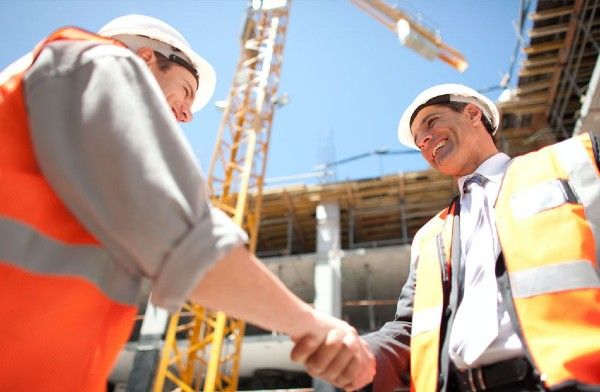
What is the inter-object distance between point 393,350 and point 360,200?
1201cm

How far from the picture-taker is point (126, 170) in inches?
34.4

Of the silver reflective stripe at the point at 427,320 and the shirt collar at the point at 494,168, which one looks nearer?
the silver reflective stripe at the point at 427,320

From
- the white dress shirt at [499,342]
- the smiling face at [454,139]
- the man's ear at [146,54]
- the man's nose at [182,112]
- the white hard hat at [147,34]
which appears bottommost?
the white dress shirt at [499,342]

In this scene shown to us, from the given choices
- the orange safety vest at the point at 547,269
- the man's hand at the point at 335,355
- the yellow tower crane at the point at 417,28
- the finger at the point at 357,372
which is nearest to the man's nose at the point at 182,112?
the man's hand at the point at 335,355

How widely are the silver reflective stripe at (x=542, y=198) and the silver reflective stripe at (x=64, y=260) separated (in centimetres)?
159

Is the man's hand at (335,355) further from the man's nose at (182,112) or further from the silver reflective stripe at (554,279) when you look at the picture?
the man's nose at (182,112)

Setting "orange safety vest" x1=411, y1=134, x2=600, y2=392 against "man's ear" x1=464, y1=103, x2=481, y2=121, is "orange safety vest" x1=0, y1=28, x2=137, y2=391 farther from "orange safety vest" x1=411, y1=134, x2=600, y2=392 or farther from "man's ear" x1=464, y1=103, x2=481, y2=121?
"man's ear" x1=464, y1=103, x2=481, y2=121

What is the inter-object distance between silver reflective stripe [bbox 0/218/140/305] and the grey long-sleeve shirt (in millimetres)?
28

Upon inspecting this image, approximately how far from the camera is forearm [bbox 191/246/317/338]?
93 centimetres

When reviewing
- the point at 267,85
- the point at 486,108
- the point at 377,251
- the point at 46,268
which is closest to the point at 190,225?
the point at 46,268

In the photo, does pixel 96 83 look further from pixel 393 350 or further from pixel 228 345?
pixel 228 345

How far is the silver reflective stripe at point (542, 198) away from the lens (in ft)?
5.77

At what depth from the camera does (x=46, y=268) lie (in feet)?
2.85

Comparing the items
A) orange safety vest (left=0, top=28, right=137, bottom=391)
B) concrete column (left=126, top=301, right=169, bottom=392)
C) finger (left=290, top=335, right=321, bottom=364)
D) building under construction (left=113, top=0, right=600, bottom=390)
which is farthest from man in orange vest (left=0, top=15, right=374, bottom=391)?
concrete column (left=126, top=301, right=169, bottom=392)
